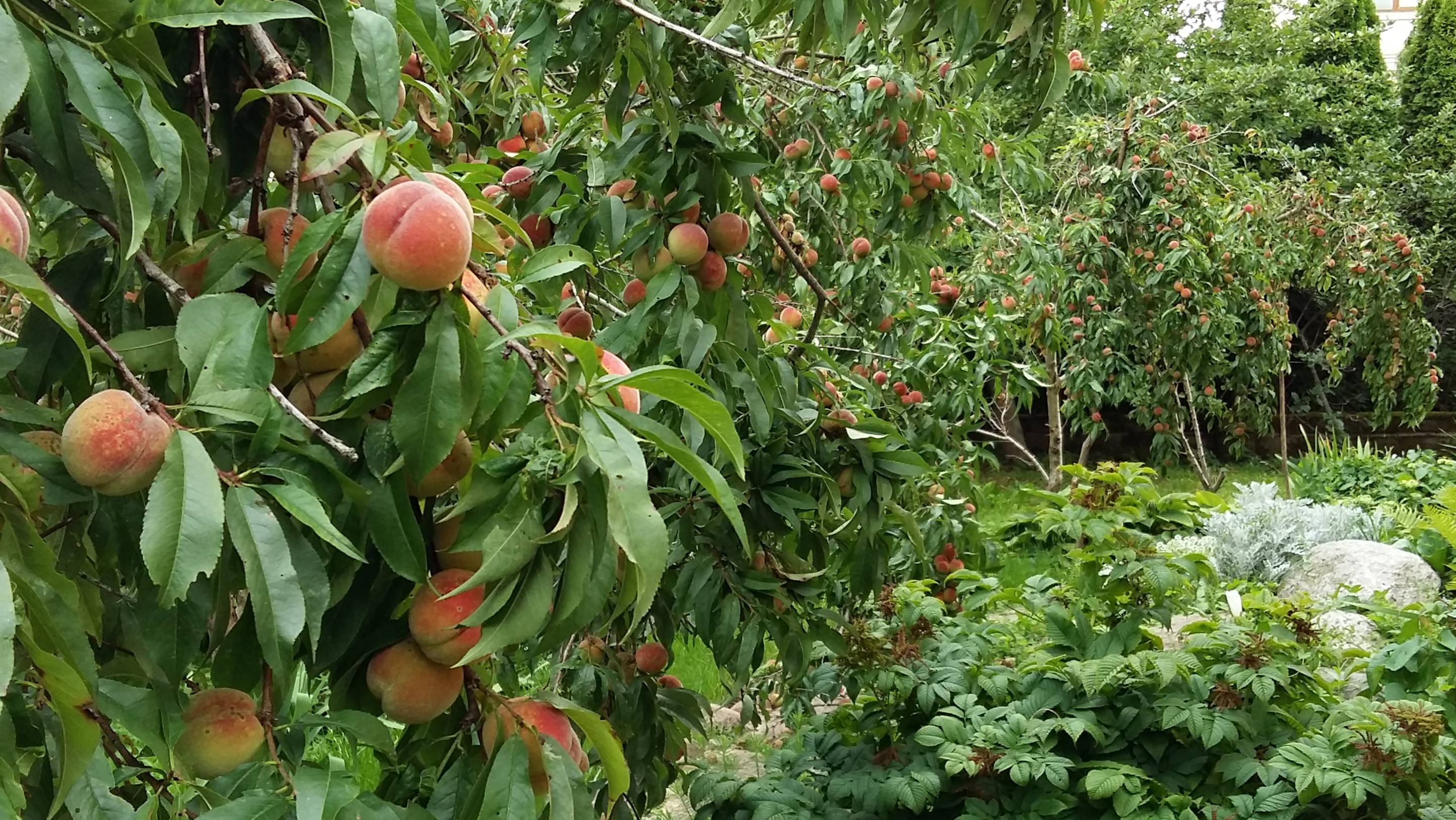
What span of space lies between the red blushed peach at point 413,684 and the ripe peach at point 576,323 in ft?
1.87

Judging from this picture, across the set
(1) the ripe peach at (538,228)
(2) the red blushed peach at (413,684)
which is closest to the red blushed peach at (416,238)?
(2) the red blushed peach at (413,684)

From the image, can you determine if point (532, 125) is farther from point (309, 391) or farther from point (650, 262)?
point (309, 391)

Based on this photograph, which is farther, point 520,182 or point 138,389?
point 520,182

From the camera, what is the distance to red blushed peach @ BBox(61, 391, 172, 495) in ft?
2.03

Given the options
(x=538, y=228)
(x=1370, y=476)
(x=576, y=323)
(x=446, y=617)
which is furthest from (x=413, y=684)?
→ (x=1370, y=476)

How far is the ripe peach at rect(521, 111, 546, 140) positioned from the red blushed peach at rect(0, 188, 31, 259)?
1.60 metres

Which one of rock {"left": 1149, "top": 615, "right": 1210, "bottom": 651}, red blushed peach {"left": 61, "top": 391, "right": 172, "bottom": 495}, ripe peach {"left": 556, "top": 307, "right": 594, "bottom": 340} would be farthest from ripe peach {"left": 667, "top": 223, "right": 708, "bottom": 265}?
rock {"left": 1149, "top": 615, "right": 1210, "bottom": 651}

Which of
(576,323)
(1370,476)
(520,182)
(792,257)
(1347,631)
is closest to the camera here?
(576,323)

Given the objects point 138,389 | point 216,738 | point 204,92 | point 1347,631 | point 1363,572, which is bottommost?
point 1363,572

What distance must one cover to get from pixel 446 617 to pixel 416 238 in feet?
0.81

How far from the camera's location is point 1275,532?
4625 millimetres

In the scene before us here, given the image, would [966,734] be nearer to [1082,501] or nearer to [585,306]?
[1082,501]

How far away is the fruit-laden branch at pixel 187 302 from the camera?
27.0 inches

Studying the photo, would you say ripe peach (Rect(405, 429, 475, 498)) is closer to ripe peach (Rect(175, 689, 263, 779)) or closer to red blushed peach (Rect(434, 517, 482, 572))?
red blushed peach (Rect(434, 517, 482, 572))
